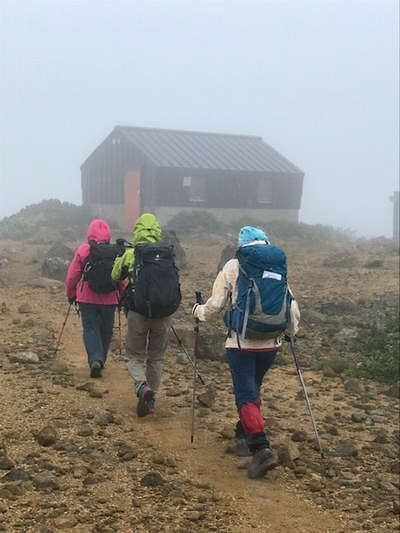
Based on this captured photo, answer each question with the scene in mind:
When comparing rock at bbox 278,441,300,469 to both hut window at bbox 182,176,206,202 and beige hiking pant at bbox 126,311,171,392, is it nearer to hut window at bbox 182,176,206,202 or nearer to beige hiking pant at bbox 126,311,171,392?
beige hiking pant at bbox 126,311,171,392

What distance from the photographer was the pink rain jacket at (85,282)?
26.0ft

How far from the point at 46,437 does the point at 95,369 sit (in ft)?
8.59

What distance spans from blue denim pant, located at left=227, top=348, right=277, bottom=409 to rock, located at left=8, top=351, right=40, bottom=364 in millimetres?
3954

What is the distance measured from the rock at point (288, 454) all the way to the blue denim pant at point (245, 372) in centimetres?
66

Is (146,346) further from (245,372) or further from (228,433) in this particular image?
(245,372)

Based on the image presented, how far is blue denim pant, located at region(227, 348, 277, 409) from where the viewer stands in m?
5.48

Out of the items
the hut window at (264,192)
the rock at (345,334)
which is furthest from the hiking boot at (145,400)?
the hut window at (264,192)

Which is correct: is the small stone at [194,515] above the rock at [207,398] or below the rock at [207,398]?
above

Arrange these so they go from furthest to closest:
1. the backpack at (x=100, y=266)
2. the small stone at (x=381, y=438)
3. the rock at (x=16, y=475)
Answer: the backpack at (x=100, y=266) < the small stone at (x=381, y=438) < the rock at (x=16, y=475)

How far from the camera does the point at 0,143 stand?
17288 cm

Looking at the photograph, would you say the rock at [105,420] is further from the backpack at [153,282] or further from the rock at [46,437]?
the backpack at [153,282]

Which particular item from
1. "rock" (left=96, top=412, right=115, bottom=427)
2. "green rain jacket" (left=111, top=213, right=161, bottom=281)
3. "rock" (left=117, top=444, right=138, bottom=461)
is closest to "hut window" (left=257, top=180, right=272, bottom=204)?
"green rain jacket" (left=111, top=213, right=161, bottom=281)

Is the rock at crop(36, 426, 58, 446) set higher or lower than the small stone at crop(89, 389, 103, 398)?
higher

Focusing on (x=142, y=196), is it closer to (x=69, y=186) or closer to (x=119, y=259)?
(x=119, y=259)
